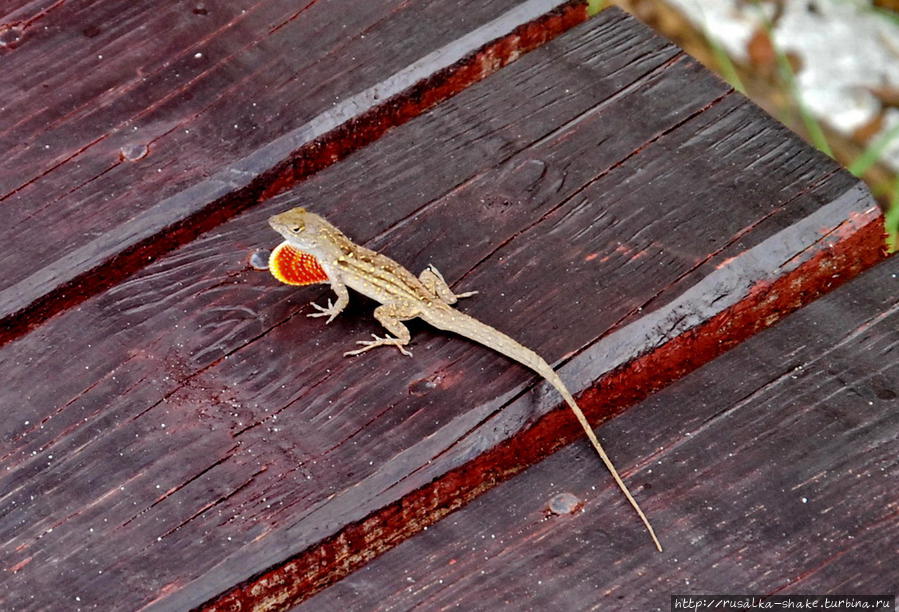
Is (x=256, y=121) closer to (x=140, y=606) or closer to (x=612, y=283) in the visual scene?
(x=612, y=283)

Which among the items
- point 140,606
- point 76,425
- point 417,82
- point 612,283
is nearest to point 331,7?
point 417,82

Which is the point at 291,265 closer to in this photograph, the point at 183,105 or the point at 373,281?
the point at 373,281

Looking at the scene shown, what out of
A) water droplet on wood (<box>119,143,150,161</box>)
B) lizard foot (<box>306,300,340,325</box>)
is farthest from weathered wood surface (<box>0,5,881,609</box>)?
water droplet on wood (<box>119,143,150,161</box>)

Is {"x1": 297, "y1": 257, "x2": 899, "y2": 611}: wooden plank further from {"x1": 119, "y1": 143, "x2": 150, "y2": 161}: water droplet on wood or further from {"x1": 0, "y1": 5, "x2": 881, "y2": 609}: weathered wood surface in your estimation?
{"x1": 119, "y1": 143, "x2": 150, "y2": 161}: water droplet on wood

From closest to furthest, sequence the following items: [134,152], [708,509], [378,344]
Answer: [708,509] → [378,344] → [134,152]

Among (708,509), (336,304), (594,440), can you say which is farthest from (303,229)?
(708,509)

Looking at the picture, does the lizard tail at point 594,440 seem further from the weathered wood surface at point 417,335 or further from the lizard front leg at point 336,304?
the lizard front leg at point 336,304
